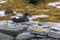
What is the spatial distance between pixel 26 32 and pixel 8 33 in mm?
306

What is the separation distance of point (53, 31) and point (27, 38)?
1.46 feet

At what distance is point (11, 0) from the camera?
738 centimetres

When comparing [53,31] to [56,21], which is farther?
[56,21]

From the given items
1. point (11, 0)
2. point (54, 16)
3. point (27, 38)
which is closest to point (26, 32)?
point (27, 38)

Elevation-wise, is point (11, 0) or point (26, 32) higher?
point (11, 0)

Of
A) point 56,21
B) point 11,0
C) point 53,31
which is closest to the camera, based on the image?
point 53,31

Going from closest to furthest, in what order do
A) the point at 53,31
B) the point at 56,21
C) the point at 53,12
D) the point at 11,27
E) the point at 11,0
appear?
the point at 53,31, the point at 11,27, the point at 56,21, the point at 53,12, the point at 11,0

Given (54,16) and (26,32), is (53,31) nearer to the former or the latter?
(26,32)

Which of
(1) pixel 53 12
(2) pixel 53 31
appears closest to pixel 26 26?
(2) pixel 53 31

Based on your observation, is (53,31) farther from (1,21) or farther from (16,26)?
(1,21)

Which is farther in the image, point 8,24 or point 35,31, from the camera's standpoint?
point 8,24

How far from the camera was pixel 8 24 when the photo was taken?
5367mm

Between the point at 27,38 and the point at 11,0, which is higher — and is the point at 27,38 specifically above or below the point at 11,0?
below

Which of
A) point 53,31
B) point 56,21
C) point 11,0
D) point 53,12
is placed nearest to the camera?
point 53,31
